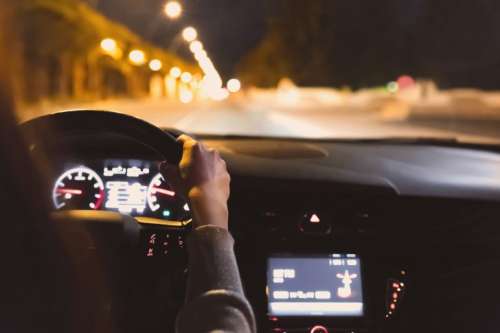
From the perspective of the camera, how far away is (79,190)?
359cm

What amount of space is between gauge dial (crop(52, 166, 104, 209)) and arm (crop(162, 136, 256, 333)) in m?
1.55

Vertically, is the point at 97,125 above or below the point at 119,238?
above

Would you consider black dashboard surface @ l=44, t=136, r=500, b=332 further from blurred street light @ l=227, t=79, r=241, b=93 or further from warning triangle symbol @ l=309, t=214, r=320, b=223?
blurred street light @ l=227, t=79, r=241, b=93

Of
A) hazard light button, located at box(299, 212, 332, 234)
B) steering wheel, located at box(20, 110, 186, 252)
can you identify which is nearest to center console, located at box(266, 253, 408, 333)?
hazard light button, located at box(299, 212, 332, 234)

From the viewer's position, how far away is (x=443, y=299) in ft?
11.9

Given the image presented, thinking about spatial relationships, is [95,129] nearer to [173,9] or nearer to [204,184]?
[204,184]

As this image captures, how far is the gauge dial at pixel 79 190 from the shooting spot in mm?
3557

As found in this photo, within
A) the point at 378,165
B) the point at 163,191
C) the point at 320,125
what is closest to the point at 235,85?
the point at 378,165

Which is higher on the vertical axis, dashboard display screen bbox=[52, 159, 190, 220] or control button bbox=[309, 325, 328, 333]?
dashboard display screen bbox=[52, 159, 190, 220]

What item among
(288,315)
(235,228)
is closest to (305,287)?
(288,315)

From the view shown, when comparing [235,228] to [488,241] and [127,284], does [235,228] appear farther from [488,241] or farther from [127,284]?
[488,241]

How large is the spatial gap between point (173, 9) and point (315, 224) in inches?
119

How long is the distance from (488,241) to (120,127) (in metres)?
1.97

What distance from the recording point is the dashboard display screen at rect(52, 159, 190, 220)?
3436 mm
